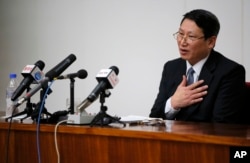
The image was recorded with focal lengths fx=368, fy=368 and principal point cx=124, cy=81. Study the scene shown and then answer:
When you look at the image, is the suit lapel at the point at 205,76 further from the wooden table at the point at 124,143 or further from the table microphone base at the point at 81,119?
the table microphone base at the point at 81,119

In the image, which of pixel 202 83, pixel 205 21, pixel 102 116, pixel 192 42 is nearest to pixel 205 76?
pixel 202 83

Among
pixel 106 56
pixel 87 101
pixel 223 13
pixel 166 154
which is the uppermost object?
pixel 223 13

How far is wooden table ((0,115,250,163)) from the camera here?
4.23 feet

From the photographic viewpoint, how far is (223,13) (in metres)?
3.20

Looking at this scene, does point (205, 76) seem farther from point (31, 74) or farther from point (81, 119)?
point (31, 74)

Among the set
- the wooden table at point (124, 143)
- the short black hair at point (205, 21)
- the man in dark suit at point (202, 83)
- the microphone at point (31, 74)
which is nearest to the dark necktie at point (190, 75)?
the man in dark suit at point (202, 83)

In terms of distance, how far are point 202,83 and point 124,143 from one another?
2.86 ft

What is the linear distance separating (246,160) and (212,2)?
225cm

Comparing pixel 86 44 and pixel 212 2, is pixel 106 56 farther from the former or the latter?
pixel 212 2

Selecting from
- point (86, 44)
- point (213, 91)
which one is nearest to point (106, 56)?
point (86, 44)

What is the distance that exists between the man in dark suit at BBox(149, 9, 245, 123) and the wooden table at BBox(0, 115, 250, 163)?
1.77 feet

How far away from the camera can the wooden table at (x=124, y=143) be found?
1288 millimetres

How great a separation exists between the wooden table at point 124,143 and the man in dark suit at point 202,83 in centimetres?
54

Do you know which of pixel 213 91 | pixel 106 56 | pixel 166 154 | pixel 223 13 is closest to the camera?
pixel 166 154
